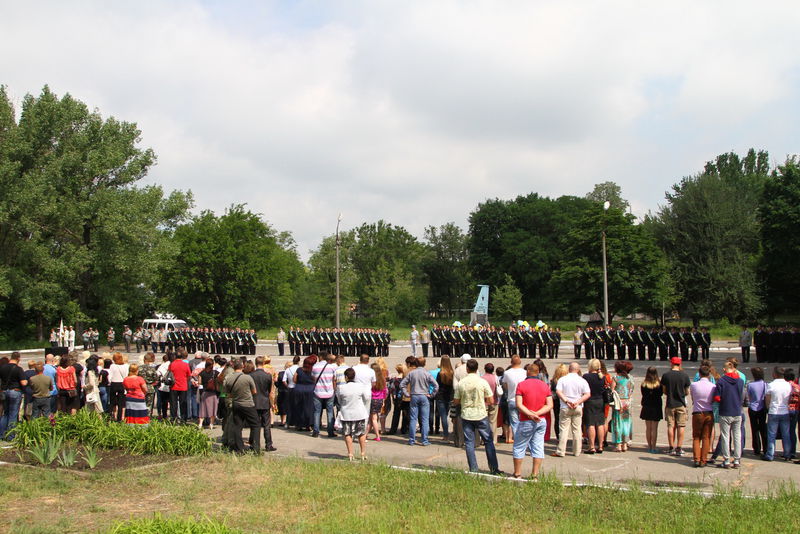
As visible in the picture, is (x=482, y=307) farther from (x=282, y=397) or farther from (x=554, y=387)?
(x=554, y=387)

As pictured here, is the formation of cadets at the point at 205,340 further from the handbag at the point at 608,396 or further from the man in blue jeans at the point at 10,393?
the handbag at the point at 608,396

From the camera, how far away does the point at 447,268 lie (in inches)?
3770

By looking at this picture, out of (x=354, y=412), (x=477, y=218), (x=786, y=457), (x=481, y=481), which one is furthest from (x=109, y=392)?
(x=477, y=218)

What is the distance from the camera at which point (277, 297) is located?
58.2 meters

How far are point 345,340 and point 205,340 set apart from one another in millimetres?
9295

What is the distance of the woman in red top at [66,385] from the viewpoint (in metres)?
14.0

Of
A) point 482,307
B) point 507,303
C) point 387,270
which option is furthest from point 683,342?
point 387,270

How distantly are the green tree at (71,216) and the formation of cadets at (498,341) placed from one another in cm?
2170

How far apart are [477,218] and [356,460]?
250 feet

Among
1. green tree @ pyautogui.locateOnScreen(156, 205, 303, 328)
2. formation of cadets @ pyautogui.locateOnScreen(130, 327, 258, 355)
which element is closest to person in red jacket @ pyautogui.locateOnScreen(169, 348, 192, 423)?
formation of cadets @ pyautogui.locateOnScreen(130, 327, 258, 355)

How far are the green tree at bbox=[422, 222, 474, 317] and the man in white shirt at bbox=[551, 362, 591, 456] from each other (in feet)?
272

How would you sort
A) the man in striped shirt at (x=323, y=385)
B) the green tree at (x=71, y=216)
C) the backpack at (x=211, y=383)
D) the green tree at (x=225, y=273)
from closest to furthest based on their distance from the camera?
the man in striped shirt at (x=323, y=385)
the backpack at (x=211, y=383)
the green tree at (x=71, y=216)
the green tree at (x=225, y=273)

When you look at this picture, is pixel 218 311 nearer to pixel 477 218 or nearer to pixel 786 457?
pixel 477 218

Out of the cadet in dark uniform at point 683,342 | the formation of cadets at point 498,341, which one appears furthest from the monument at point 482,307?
the cadet in dark uniform at point 683,342
